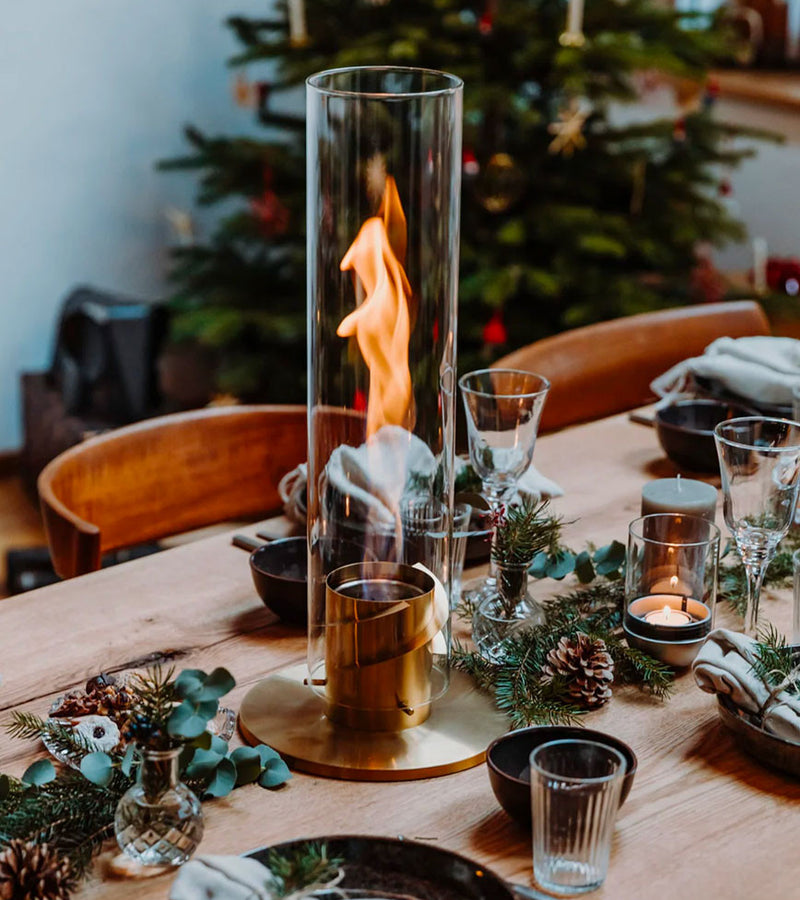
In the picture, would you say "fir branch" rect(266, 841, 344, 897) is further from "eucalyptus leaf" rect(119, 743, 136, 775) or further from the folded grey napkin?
"eucalyptus leaf" rect(119, 743, 136, 775)

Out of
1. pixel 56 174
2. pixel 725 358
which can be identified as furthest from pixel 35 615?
pixel 56 174

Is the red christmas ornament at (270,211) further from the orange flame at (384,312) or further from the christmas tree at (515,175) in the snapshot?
the orange flame at (384,312)

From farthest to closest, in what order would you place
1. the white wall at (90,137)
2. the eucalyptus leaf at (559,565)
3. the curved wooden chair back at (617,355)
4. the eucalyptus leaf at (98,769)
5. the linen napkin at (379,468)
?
the white wall at (90,137) → the curved wooden chair back at (617,355) → the eucalyptus leaf at (559,565) → the linen napkin at (379,468) → the eucalyptus leaf at (98,769)

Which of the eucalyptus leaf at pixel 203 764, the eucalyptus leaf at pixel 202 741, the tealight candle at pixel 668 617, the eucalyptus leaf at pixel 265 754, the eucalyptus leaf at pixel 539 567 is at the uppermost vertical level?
the eucalyptus leaf at pixel 202 741

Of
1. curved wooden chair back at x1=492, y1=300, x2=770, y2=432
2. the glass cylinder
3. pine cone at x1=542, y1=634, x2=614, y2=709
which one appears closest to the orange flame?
the glass cylinder

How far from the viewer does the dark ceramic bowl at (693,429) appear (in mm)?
1415

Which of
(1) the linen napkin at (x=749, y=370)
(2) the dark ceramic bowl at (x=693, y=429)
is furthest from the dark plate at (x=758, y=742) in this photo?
(1) the linen napkin at (x=749, y=370)

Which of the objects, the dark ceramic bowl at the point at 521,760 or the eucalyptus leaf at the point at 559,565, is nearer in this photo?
the dark ceramic bowl at the point at 521,760

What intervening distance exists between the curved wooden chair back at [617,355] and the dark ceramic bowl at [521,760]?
1.01 meters

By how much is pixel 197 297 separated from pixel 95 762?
2.39 meters

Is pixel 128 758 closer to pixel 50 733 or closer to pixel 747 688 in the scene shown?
pixel 50 733

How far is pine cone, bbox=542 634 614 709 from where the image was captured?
92 centimetres

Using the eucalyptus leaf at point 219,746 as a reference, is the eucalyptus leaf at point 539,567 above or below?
below

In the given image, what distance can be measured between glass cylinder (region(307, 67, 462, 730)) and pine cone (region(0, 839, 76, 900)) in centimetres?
24
